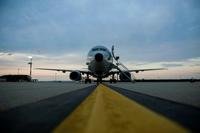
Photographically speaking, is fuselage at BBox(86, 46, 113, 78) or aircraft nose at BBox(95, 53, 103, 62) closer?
aircraft nose at BBox(95, 53, 103, 62)

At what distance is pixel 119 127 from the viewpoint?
3865mm

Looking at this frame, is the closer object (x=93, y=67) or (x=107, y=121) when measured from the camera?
(x=107, y=121)

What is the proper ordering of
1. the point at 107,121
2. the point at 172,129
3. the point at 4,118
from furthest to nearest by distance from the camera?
1. the point at 4,118
2. the point at 107,121
3. the point at 172,129

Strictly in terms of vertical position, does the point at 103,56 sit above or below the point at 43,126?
above

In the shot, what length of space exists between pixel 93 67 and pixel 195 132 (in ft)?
81.0

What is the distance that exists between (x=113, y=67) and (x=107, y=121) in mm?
28404

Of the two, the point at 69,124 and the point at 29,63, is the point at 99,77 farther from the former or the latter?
the point at 29,63

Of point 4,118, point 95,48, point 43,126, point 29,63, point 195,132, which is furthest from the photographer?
point 29,63

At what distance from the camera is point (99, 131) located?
3514 millimetres

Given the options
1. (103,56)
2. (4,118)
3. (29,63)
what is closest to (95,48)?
(103,56)

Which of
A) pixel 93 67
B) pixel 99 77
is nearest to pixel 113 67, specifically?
pixel 99 77

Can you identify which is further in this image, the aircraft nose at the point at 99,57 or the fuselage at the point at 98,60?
the fuselage at the point at 98,60

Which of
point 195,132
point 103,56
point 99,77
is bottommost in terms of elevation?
point 195,132

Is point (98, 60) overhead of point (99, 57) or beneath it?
beneath
